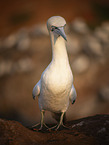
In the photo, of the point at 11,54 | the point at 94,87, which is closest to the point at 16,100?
the point at 11,54

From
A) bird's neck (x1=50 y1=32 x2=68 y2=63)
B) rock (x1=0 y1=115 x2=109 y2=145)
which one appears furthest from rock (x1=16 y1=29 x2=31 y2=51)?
rock (x1=0 y1=115 x2=109 y2=145)

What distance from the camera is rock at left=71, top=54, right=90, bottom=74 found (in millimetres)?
9987

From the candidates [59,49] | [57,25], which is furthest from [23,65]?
[57,25]

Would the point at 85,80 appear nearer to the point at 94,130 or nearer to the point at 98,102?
the point at 98,102

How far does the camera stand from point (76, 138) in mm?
3041

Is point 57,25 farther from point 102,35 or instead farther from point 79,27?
point 79,27

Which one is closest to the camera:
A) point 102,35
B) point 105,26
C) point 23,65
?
point 23,65

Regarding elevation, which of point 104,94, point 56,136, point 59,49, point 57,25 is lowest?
point 56,136

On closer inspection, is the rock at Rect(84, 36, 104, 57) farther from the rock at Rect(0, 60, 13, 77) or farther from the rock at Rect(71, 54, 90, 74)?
the rock at Rect(0, 60, 13, 77)

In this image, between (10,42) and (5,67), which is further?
(10,42)

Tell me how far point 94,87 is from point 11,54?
4543 millimetres

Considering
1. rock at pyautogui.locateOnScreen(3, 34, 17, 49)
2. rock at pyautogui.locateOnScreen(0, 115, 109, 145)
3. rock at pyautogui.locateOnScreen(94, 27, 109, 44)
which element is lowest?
rock at pyautogui.locateOnScreen(0, 115, 109, 145)

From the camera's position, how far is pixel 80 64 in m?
10.3

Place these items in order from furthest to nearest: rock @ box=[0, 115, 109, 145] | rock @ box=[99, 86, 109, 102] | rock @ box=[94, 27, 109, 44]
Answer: rock @ box=[94, 27, 109, 44]
rock @ box=[99, 86, 109, 102]
rock @ box=[0, 115, 109, 145]
